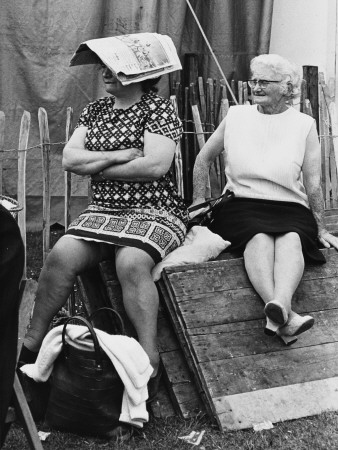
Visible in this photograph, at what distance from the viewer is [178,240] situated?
16.9 ft

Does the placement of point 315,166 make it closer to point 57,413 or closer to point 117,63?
point 117,63

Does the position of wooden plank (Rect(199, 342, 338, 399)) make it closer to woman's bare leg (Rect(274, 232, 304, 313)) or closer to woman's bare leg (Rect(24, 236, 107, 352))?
woman's bare leg (Rect(274, 232, 304, 313))

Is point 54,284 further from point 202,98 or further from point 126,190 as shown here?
point 202,98

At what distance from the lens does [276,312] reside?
15.6 feet

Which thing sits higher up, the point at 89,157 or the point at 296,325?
the point at 89,157

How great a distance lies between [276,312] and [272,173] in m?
0.95

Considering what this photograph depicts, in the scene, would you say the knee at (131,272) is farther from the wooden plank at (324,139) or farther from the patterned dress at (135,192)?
the wooden plank at (324,139)

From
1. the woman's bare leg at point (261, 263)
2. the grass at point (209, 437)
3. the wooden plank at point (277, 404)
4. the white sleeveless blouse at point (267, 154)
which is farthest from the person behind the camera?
the white sleeveless blouse at point (267, 154)

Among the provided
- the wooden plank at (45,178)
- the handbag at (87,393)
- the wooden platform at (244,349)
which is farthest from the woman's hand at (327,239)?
the wooden plank at (45,178)

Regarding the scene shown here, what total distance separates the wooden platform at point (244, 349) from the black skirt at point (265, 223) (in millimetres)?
165

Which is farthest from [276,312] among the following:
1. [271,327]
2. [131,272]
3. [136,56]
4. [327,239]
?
[136,56]

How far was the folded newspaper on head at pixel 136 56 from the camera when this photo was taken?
505cm

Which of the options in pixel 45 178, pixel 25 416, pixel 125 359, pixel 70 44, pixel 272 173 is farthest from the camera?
pixel 70 44

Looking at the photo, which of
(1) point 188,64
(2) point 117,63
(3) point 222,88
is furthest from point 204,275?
(1) point 188,64
